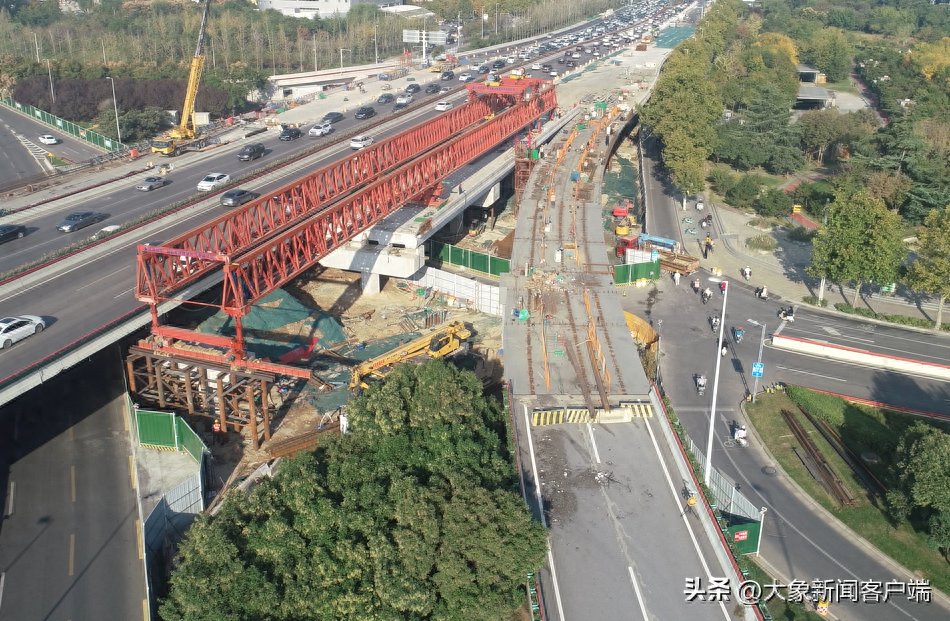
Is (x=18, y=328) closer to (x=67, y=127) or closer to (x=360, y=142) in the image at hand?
(x=360, y=142)

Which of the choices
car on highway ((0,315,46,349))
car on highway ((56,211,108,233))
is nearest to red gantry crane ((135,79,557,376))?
car on highway ((0,315,46,349))

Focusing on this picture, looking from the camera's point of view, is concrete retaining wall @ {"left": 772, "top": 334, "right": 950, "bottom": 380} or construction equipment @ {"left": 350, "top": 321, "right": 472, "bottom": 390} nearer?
construction equipment @ {"left": 350, "top": 321, "right": 472, "bottom": 390}

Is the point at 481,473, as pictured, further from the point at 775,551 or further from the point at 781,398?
the point at 781,398

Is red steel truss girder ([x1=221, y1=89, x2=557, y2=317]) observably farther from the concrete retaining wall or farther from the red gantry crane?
the concrete retaining wall

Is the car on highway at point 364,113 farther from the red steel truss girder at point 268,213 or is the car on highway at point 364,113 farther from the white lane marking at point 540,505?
the white lane marking at point 540,505

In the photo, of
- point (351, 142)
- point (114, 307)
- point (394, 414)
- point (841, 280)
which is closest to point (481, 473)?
point (394, 414)

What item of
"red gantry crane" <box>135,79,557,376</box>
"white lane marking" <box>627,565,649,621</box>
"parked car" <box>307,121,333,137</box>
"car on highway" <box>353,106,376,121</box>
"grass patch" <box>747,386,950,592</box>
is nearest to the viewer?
"white lane marking" <box>627,565,649,621</box>

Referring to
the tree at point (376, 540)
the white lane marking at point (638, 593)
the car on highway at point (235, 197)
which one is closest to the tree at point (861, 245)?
the tree at point (376, 540)
